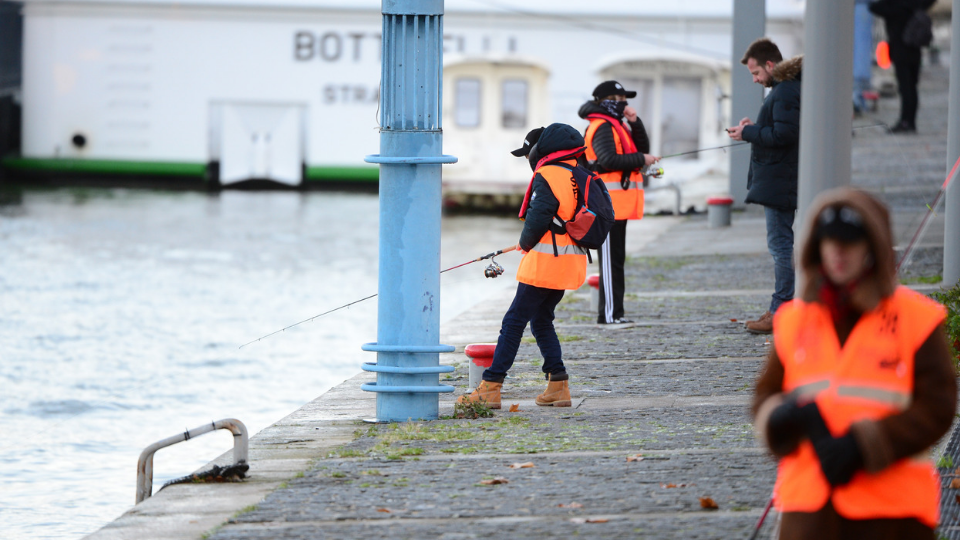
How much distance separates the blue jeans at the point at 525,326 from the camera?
6.81 m

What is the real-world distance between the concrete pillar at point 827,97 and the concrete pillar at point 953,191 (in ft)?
14.0

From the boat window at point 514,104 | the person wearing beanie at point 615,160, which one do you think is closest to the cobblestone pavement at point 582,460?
the person wearing beanie at point 615,160

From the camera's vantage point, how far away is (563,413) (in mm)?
6902

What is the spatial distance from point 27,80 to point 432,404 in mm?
29769

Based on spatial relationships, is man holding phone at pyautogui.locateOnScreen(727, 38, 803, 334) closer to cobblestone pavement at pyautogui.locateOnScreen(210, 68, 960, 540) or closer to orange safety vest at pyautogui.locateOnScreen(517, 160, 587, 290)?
cobblestone pavement at pyautogui.locateOnScreen(210, 68, 960, 540)

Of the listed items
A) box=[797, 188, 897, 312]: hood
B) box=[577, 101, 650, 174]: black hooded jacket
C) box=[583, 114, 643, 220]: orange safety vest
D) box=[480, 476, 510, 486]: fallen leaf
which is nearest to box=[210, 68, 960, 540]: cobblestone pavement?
box=[480, 476, 510, 486]: fallen leaf

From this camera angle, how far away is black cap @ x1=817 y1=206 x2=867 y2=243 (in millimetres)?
2979

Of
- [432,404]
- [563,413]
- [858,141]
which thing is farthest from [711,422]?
[858,141]

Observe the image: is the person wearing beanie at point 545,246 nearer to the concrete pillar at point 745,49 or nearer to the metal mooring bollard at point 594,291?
the metal mooring bollard at point 594,291

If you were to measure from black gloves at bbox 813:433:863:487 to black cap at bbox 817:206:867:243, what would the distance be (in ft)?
1.46

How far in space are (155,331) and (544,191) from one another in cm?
730

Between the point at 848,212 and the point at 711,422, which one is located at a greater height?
the point at 848,212

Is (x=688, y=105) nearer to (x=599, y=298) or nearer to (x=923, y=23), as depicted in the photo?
(x=923, y=23)

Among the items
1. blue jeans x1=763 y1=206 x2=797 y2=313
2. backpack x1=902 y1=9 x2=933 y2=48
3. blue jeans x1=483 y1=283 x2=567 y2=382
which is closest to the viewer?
blue jeans x1=483 y1=283 x2=567 y2=382
